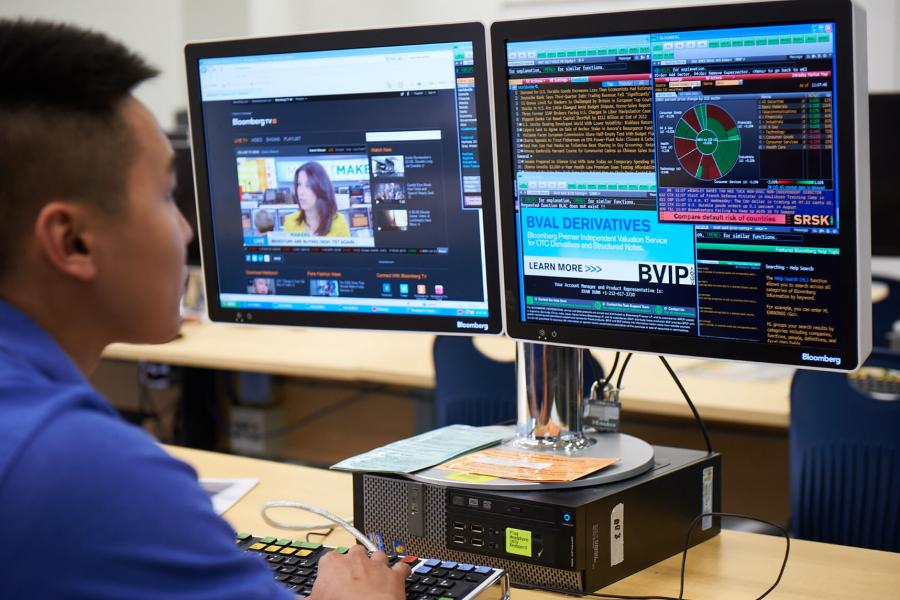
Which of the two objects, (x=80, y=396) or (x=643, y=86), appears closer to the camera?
(x=80, y=396)

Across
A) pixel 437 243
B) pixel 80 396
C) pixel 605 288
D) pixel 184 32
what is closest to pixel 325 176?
pixel 437 243

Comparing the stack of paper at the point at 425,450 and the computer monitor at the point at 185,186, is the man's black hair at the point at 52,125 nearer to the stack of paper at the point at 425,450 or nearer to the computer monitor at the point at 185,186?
the stack of paper at the point at 425,450

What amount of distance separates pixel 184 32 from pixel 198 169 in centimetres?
456

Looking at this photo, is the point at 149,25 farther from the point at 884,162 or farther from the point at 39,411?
the point at 39,411

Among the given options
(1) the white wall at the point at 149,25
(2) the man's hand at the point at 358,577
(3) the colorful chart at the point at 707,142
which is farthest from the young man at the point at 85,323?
(1) the white wall at the point at 149,25

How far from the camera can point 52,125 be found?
0.80m

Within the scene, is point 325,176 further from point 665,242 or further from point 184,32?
point 184,32

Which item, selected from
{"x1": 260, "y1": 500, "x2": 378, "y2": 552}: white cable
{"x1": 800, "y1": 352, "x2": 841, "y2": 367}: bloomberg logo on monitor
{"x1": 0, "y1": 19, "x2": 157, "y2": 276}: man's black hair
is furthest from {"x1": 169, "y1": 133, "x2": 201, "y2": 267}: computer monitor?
{"x1": 0, "y1": 19, "x2": 157, "y2": 276}: man's black hair

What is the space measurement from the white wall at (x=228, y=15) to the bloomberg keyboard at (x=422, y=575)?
166 inches

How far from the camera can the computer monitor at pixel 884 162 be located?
2.92m

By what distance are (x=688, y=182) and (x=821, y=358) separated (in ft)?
0.83

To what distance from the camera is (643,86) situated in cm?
126

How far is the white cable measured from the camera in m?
1.34

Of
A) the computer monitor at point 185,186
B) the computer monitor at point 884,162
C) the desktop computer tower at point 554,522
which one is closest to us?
the desktop computer tower at point 554,522
